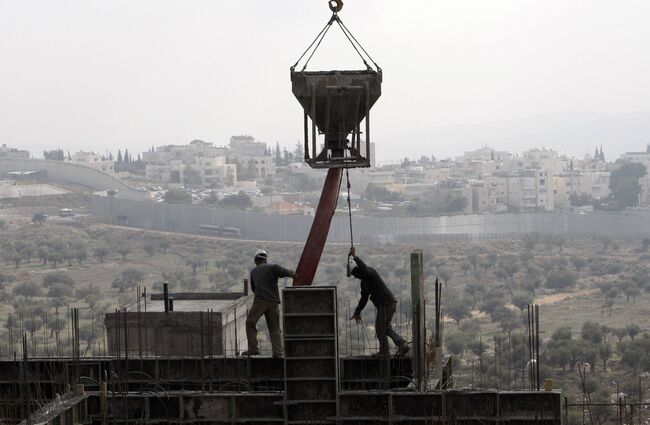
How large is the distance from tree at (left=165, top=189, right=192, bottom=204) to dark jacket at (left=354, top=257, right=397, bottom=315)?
11630 cm

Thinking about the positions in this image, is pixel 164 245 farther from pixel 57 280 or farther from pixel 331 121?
pixel 331 121

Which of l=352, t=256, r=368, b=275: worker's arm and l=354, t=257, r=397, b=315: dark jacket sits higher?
l=352, t=256, r=368, b=275: worker's arm

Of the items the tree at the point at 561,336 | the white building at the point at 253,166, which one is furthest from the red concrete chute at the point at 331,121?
the white building at the point at 253,166

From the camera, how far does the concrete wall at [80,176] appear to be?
139 meters

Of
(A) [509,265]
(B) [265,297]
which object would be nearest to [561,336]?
(B) [265,297]

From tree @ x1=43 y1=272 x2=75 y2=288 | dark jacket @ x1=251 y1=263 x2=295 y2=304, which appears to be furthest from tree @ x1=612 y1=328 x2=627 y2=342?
dark jacket @ x1=251 y1=263 x2=295 y2=304

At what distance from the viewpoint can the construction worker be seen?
1302cm

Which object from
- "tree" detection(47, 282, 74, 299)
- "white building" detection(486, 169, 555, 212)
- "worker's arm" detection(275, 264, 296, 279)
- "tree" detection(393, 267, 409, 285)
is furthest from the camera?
"white building" detection(486, 169, 555, 212)

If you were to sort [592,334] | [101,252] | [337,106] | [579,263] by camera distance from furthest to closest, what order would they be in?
1. [101,252]
2. [579,263]
3. [592,334]
4. [337,106]

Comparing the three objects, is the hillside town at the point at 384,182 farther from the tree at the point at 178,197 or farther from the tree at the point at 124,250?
the tree at the point at 124,250

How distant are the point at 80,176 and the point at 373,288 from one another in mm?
134889

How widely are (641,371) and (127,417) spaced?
101 ft

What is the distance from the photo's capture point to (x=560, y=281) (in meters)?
79.1

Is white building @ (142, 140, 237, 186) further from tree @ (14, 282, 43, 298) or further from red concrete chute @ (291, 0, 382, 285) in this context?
red concrete chute @ (291, 0, 382, 285)
